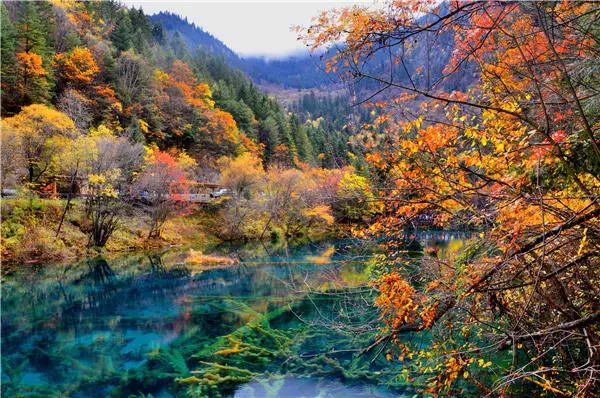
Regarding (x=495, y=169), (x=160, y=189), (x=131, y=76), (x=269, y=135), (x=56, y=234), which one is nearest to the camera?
(x=495, y=169)

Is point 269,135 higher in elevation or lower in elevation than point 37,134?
lower

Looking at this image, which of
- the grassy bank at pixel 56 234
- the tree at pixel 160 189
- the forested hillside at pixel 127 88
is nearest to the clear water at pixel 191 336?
the grassy bank at pixel 56 234

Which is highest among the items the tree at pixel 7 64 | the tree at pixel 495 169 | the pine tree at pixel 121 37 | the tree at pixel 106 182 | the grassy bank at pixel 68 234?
the pine tree at pixel 121 37

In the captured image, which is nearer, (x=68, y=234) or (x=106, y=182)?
(x=68, y=234)

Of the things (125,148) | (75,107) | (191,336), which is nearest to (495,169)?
(191,336)

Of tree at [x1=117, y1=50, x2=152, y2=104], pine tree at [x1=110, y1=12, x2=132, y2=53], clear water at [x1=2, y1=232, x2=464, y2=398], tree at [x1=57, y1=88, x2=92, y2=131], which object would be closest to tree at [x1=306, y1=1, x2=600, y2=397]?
clear water at [x1=2, y1=232, x2=464, y2=398]

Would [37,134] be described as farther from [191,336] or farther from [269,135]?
[269,135]

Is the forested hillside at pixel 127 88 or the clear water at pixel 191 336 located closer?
the clear water at pixel 191 336

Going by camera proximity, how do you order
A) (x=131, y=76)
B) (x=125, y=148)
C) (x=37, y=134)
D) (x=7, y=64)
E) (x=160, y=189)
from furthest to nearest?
(x=131, y=76) → (x=7, y=64) → (x=160, y=189) → (x=125, y=148) → (x=37, y=134)

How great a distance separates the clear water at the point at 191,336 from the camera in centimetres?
684

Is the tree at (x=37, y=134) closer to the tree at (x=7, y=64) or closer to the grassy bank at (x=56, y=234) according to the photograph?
the grassy bank at (x=56, y=234)

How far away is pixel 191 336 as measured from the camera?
969cm

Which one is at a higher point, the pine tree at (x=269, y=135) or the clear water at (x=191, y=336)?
the pine tree at (x=269, y=135)

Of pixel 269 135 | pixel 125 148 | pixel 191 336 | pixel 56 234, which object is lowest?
pixel 56 234
